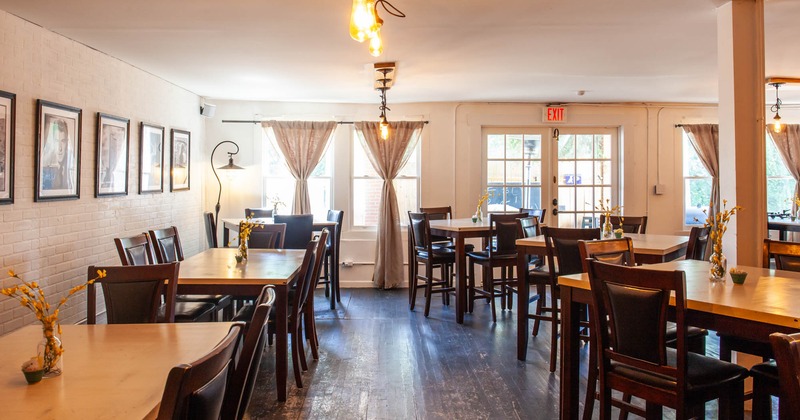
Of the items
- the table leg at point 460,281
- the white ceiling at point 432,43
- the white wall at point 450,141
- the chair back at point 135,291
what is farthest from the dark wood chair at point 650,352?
the white wall at point 450,141

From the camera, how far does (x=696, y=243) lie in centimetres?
336

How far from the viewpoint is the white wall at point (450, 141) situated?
671 centimetres

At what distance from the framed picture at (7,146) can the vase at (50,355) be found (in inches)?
99.7

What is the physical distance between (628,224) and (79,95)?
503cm

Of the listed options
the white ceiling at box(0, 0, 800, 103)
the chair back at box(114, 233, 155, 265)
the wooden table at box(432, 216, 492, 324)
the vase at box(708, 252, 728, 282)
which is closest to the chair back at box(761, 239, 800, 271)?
the vase at box(708, 252, 728, 282)

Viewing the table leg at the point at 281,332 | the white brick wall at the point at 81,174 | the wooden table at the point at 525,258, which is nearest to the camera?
the table leg at the point at 281,332

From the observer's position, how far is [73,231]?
4070mm

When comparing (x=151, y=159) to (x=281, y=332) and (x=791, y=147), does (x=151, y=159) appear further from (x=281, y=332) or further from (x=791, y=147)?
(x=791, y=147)

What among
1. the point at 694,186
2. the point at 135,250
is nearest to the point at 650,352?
the point at 135,250

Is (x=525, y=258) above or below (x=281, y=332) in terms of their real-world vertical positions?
above

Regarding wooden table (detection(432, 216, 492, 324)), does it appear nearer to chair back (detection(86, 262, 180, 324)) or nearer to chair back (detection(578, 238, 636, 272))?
chair back (detection(578, 238, 636, 272))

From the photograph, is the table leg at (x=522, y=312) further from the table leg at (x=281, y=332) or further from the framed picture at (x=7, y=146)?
the framed picture at (x=7, y=146)

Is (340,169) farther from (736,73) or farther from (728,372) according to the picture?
(728,372)

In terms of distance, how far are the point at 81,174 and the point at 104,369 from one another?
333 cm
